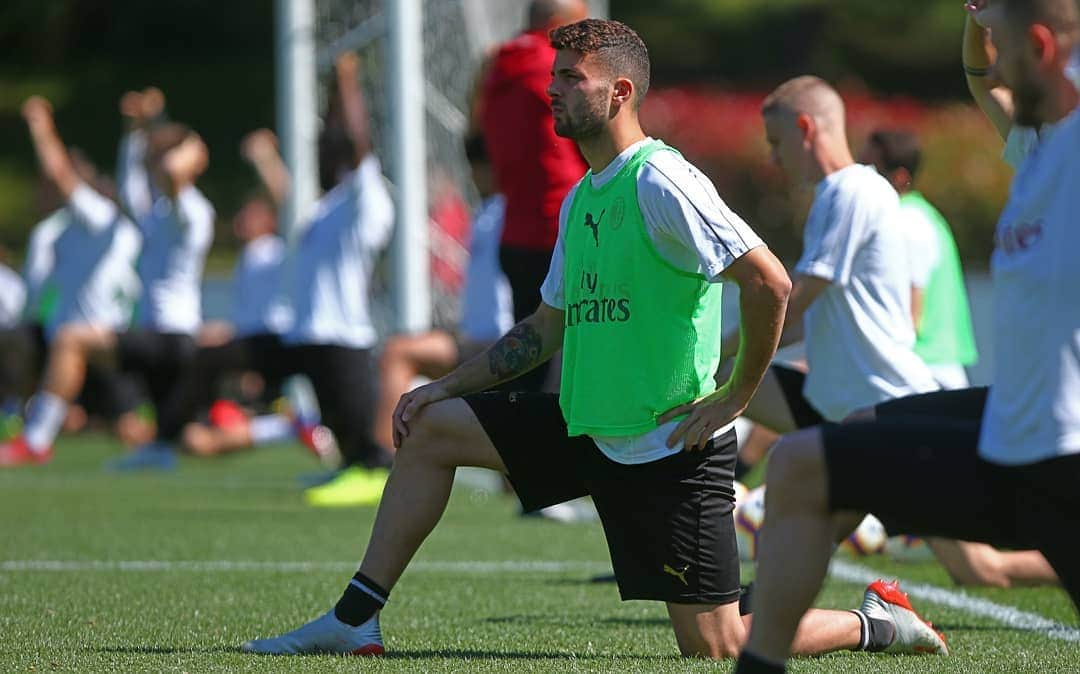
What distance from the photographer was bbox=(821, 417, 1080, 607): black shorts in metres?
3.52

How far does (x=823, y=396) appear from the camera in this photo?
6.38 metres

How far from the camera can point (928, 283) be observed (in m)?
8.24

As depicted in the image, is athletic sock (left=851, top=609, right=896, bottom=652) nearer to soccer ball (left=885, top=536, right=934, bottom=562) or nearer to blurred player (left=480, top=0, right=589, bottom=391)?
soccer ball (left=885, top=536, right=934, bottom=562)

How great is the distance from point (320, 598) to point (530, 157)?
2.79 meters

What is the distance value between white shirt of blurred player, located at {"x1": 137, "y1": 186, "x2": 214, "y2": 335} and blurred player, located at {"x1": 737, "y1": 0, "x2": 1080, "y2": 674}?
10413 millimetres

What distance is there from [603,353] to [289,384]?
1236 cm

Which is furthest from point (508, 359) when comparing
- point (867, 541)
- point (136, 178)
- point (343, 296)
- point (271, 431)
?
point (136, 178)

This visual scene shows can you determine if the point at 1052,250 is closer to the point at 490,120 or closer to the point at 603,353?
the point at 603,353

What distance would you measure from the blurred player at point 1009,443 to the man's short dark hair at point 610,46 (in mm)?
1619

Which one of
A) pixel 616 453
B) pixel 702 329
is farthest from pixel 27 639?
pixel 702 329

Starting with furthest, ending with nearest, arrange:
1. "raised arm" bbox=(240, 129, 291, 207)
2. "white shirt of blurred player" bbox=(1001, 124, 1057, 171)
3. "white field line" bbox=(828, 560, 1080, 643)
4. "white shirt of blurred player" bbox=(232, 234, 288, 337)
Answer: "white shirt of blurred player" bbox=(232, 234, 288, 337) → "raised arm" bbox=(240, 129, 291, 207) → "white field line" bbox=(828, 560, 1080, 643) → "white shirt of blurred player" bbox=(1001, 124, 1057, 171)

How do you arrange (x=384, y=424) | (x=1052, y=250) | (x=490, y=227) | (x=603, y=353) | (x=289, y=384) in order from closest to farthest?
1. (x=1052, y=250)
2. (x=603, y=353)
3. (x=384, y=424)
4. (x=490, y=227)
5. (x=289, y=384)

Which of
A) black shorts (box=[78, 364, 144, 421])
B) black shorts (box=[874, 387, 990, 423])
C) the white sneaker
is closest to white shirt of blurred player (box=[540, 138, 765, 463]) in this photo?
black shorts (box=[874, 387, 990, 423])

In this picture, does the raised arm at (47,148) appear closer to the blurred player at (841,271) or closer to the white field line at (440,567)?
the white field line at (440,567)
